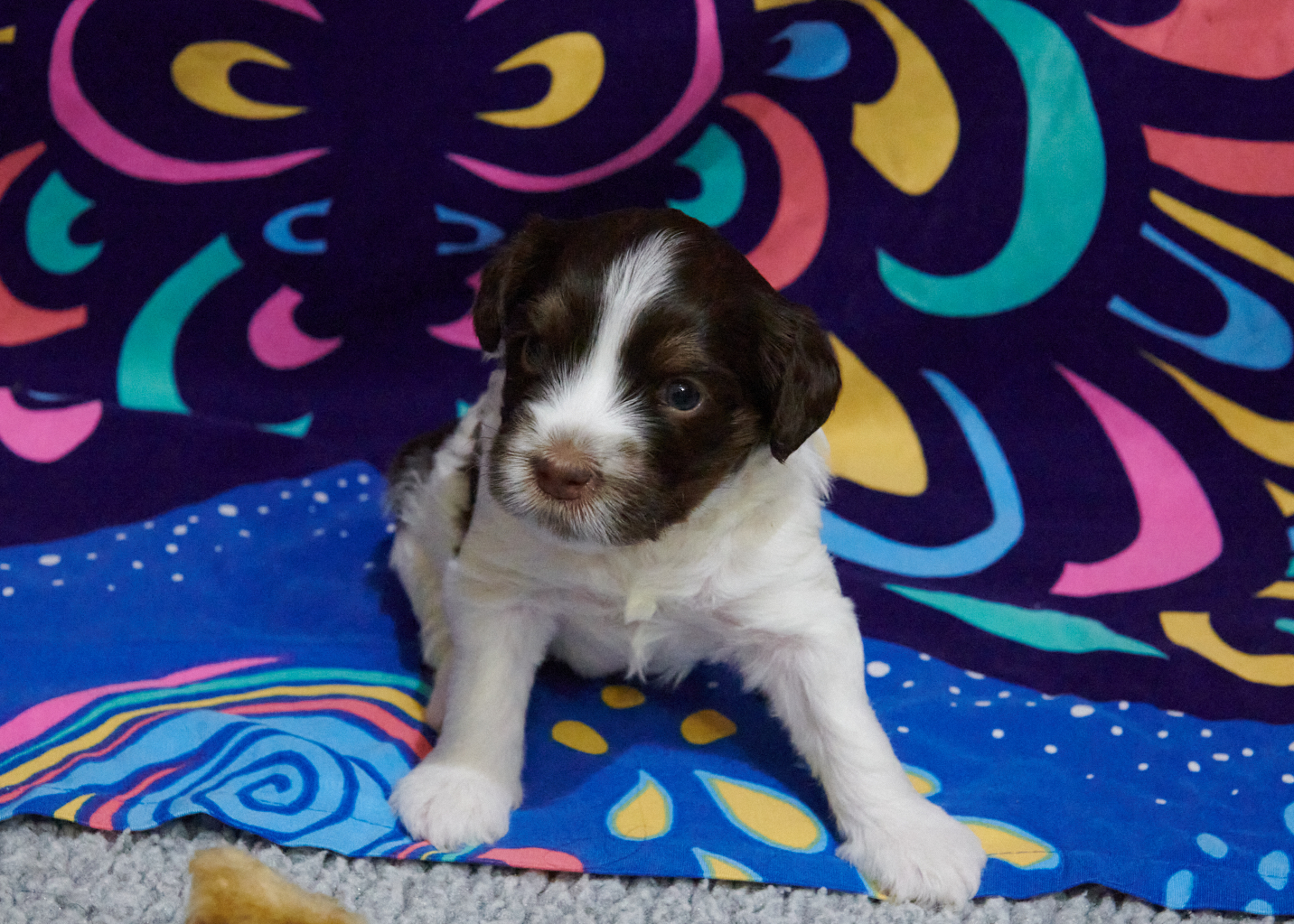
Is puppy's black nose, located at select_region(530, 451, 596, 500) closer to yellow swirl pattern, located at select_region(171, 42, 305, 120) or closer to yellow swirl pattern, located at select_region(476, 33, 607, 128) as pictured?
yellow swirl pattern, located at select_region(476, 33, 607, 128)

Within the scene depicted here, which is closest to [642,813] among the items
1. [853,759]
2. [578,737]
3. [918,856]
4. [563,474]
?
[578,737]

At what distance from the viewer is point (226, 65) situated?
3961 millimetres

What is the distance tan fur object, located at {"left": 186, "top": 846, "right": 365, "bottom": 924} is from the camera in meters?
1.75

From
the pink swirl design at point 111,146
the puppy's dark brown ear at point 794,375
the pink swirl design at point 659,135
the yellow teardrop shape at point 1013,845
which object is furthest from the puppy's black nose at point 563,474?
the pink swirl design at point 111,146

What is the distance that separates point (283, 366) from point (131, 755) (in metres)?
1.97

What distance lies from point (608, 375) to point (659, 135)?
199 cm

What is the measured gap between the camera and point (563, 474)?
7.09ft

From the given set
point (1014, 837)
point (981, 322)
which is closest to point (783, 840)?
point (1014, 837)

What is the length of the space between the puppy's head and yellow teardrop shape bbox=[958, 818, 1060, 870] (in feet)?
3.14

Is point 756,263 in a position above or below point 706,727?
above

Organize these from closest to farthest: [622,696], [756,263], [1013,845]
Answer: [1013,845], [622,696], [756,263]

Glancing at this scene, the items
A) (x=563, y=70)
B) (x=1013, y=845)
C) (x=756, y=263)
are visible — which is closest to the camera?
(x=1013, y=845)

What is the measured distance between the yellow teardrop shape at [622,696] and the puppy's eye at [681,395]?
1009mm

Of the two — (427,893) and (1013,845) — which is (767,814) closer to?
(1013,845)
